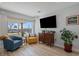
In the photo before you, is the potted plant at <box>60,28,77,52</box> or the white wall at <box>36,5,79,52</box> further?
the potted plant at <box>60,28,77,52</box>

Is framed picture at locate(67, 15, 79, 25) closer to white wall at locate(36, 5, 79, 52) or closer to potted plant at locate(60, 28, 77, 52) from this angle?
white wall at locate(36, 5, 79, 52)

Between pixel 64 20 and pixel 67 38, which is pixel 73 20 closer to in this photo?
pixel 64 20

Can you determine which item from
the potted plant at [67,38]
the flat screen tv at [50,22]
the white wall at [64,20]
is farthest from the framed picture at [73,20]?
the flat screen tv at [50,22]

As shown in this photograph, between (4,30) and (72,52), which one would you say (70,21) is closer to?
(72,52)

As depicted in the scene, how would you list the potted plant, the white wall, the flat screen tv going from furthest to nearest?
the flat screen tv < the potted plant < the white wall

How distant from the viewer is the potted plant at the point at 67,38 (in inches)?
111

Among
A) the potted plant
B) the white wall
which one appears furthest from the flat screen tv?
the potted plant

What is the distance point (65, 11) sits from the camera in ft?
9.30

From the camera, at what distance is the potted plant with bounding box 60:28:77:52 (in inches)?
111

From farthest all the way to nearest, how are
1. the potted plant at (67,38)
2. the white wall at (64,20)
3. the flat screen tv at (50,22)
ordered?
1. the flat screen tv at (50,22)
2. the potted plant at (67,38)
3. the white wall at (64,20)

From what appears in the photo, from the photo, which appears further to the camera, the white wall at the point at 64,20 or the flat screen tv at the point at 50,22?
the flat screen tv at the point at 50,22

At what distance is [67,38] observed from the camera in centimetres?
299

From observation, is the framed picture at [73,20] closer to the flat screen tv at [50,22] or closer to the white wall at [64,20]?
the white wall at [64,20]

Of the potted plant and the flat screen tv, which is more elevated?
the flat screen tv
